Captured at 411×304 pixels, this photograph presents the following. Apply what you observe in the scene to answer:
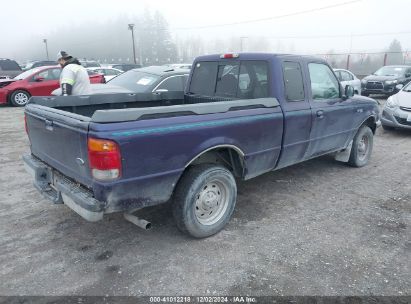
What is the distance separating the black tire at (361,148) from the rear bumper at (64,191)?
4568 millimetres

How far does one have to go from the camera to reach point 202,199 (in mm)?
3672

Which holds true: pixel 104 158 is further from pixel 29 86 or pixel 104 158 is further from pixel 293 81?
pixel 29 86

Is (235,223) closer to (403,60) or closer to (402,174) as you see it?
(402,174)

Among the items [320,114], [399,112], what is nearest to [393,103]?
[399,112]

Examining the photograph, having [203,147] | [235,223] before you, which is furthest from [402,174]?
[203,147]

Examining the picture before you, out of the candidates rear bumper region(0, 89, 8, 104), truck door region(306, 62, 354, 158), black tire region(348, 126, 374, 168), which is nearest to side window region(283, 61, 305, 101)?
truck door region(306, 62, 354, 158)

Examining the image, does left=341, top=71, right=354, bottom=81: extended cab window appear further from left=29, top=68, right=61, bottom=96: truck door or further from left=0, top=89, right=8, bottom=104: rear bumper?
left=0, top=89, right=8, bottom=104: rear bumper

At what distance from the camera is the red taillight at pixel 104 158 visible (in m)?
2.78

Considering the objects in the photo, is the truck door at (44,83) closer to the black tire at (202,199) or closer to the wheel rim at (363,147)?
the wheel rim at (363,147)

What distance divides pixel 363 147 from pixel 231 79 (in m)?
3.05

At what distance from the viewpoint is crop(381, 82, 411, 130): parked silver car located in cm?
844

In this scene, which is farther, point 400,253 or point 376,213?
point 376,213

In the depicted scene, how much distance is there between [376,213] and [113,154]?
11.0 ft

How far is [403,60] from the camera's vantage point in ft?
86.9
